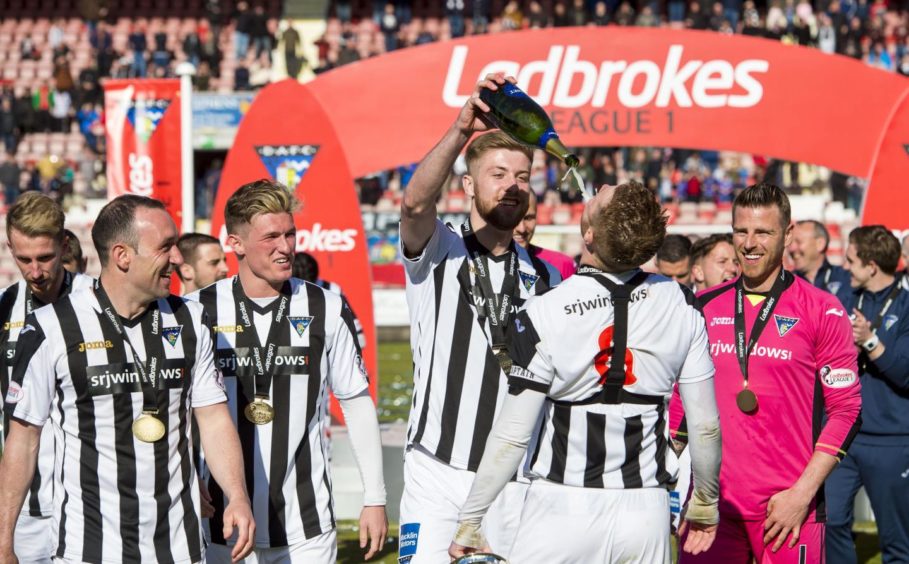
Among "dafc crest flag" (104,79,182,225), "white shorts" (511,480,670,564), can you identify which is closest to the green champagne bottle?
"white shorts" (511,480,670,564)

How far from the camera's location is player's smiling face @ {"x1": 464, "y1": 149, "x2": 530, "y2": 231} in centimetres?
459

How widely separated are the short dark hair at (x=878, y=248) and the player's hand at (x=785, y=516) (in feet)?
8.95

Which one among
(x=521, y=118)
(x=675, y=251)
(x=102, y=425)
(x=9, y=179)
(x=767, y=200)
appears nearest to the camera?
(x=521, y=118)

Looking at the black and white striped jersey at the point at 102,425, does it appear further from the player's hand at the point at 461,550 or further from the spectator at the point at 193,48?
the spectator at the point at 193,48

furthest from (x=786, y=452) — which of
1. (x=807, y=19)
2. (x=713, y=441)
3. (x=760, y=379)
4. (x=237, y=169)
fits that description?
(x=807, y=19)

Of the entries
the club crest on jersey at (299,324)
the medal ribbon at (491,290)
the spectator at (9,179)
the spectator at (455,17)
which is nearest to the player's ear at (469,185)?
the medal ribbon at (491,290)

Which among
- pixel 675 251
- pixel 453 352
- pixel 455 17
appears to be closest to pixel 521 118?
pixel 453 352

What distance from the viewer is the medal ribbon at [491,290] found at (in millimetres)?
4652

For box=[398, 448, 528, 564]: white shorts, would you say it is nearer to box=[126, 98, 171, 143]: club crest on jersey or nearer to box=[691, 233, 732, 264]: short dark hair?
box=[691, 233, 732, 264]: short dark hair

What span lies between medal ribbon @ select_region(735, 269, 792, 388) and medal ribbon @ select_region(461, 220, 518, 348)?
1.01m

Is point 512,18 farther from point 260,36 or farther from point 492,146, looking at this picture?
point 492,146

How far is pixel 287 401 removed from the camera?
462 cm

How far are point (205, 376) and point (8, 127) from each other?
2544cm

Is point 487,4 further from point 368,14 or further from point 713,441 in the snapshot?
point 713,441
